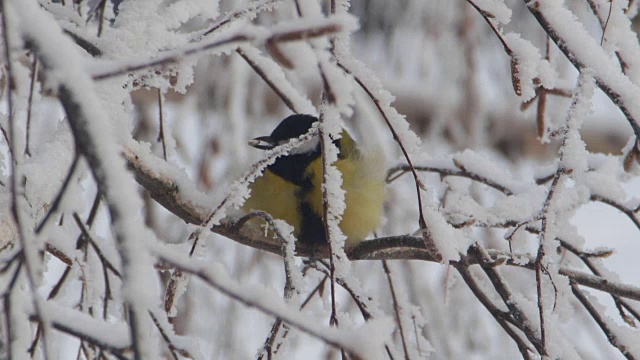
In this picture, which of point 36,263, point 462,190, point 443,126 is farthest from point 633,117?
point 443,126

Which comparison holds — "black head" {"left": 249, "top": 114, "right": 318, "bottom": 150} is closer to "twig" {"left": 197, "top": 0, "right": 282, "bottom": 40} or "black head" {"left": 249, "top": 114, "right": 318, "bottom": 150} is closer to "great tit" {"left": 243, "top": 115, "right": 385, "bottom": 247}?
"great tit" {"left": 243, "top": 115, "right": 385, "bottom": 247}

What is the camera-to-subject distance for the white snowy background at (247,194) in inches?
27.7

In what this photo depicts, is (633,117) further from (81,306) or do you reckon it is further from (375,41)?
(375,41)

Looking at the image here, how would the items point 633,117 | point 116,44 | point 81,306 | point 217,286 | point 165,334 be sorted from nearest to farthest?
point 217,286 → point 165,334 → point 633,117 → point 116,44 → point 81,306

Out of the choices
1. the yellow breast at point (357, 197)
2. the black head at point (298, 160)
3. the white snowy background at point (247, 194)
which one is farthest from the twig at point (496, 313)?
the black head at point (298, 160)

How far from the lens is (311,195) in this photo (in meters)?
2.09

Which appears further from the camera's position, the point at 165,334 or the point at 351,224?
the point at 351,224

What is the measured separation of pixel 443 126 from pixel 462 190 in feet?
8.33

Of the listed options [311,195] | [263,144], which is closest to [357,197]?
[311,195]

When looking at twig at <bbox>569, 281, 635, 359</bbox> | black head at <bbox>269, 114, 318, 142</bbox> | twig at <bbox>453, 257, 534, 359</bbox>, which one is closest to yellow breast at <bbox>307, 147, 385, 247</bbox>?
black head at <bbox>269, 114, 318, 142</bbox>

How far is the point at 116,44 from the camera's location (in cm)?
142

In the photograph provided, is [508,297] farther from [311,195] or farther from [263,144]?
[263,144]

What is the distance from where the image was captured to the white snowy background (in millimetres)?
704

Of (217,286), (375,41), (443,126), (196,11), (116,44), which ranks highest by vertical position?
(375,41)
